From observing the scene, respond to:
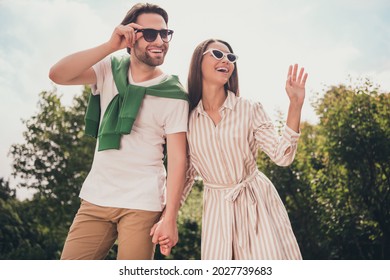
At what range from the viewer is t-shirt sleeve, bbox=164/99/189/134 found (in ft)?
9.06

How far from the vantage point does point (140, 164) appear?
2.69 meters

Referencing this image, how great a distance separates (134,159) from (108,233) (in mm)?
450

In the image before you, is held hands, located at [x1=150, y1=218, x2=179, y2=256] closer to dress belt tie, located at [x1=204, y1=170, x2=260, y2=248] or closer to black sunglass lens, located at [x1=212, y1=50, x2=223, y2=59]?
dress belt tie, located at [x1=204, y1=170, x2=260, y2=248]

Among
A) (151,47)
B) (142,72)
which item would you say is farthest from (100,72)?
(151,47)

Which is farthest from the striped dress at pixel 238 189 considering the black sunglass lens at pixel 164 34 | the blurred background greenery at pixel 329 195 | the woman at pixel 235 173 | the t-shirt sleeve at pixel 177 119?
the blurred background greenery at pixel 329 195

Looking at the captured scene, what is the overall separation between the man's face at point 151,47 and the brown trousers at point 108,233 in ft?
2.90

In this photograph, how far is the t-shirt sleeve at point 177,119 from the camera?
276cm

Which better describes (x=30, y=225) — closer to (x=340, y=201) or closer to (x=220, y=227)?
(x=340, y=201)

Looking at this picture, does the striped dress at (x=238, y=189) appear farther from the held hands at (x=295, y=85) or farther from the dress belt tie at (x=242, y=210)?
the held hands at (x=295, y=85)

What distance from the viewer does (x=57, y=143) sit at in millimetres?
16578

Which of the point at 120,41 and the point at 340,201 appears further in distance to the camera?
the point at 340,201

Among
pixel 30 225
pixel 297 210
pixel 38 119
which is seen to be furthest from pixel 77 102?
pixel 297 210

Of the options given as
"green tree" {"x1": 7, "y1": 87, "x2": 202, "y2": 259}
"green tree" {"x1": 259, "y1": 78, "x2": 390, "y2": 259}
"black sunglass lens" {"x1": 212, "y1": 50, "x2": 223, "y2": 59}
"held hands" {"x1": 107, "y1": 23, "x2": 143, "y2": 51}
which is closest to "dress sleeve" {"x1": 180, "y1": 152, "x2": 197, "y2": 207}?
"black sunglass lens" {"x1": 212, "y1": 50, "x2": 223, "y2": 59}
